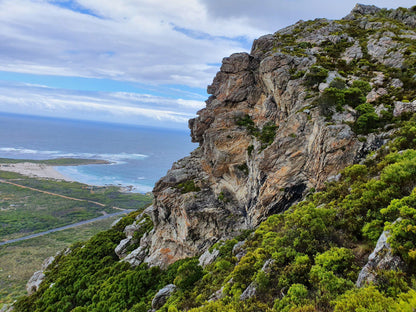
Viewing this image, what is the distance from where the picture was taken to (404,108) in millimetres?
20516

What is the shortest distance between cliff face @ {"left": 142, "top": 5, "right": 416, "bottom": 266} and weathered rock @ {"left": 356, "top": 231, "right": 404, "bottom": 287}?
11.6 m

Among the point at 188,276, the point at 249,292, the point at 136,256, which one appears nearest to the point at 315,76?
the point at 249,292

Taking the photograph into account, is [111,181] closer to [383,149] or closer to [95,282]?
[95,282]

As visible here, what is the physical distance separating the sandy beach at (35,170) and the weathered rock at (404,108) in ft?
536

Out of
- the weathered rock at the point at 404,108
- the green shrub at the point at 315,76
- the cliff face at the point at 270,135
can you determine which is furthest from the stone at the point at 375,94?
the green shrub at the point at 315,76

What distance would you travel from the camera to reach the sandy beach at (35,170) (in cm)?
14775

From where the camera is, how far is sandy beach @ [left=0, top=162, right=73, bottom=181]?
14775 centimetres

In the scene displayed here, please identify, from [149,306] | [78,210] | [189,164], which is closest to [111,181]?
[78,210]

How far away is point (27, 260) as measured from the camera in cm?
6506

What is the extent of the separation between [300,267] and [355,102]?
1827 cm

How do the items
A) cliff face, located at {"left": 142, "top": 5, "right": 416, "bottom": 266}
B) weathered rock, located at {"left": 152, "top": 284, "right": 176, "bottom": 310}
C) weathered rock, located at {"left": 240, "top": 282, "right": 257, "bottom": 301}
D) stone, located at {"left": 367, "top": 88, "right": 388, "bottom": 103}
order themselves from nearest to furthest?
weathered rock, located at {"left": 240, "top": 282, "right": 257, "bottom": 301} → weathered rock, located at {"left": 152, "top": 284, "right": 176, "bottom": 310} → cliff face, located at {"left": 142, "top": 5, "right": 416, "bottom": 266} → stone, located at {"left": 367, "top": 88, "right": 388, "bottom": 103}

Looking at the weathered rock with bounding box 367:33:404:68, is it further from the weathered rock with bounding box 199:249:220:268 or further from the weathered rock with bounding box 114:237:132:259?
the weathered rock with bounding box 114:237:132:259

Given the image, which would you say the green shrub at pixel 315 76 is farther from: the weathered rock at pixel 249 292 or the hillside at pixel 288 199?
the weathered rock at pixel 249 292

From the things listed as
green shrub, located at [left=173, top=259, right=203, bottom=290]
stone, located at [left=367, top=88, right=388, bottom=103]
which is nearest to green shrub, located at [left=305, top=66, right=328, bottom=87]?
stone, located at [left=367, top=88, right=388, bottom=103]
